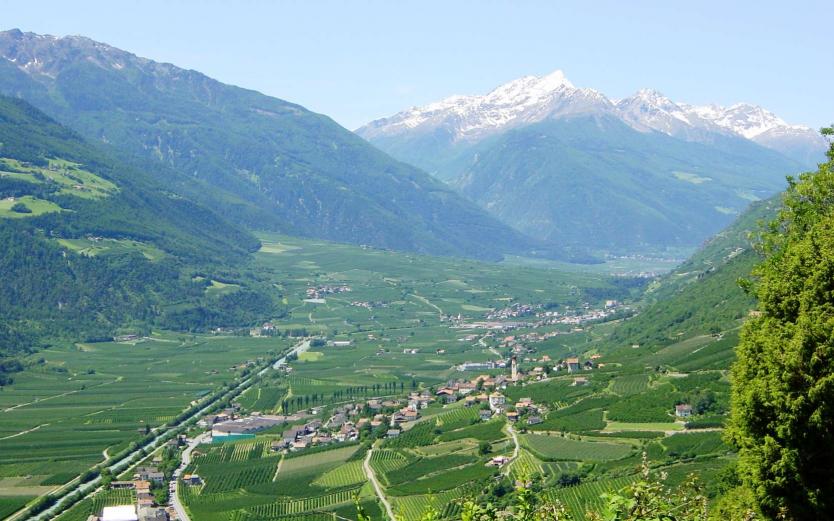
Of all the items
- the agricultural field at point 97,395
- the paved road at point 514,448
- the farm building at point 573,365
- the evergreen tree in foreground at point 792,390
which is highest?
the evergreen tree in foreground at point 792,390

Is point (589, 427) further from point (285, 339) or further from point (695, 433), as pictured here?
point (285, 339)

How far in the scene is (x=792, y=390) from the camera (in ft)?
69.8

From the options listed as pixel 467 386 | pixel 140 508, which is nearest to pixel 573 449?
A: pixel 140 508

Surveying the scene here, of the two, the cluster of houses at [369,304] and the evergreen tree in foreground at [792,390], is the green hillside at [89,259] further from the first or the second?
the evergreen tree in foreground at [792,390]

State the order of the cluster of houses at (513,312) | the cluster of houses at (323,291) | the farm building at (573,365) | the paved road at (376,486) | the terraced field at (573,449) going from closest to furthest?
the paved road at (376,486) < the terraced field at (573,449) < the farm building at (573,365) < the cluster of houses at (513,312) < the cluster of houses at (323,291)

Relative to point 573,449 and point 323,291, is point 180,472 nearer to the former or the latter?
point 573,449

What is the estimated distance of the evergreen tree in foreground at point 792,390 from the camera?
21.0 metres

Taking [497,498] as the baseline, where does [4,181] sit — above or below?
above

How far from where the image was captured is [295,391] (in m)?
97.8

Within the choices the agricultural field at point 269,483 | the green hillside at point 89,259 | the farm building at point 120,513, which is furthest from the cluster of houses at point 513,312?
the farm building at point 120,513

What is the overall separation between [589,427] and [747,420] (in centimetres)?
4130

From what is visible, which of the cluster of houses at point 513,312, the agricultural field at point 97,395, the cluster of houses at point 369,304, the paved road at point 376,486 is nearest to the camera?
the paved road at point 376,486

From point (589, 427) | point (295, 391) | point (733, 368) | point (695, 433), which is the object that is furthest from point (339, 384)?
point (733, 368)

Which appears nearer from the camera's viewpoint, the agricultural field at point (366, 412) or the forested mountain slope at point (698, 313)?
the agricultural field at point (366, 412)
